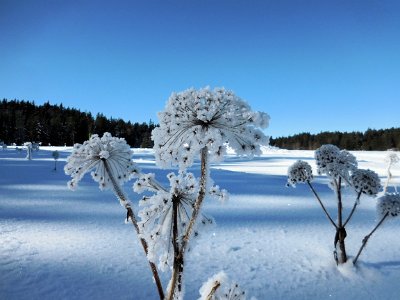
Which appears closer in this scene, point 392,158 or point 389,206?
point 389,206

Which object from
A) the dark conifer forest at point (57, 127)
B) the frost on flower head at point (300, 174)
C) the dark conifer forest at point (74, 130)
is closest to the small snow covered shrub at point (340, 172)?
the frost on flower head at point (300, 174)

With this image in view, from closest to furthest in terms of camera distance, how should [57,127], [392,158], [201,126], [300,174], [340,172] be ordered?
[201,126]
[340,172]
[300,174]
[392,158]
[57,127]

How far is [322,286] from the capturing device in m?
5.82

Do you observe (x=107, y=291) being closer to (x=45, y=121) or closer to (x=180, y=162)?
(x=180, y=162)

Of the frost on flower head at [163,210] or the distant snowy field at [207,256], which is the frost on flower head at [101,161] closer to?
the frost on flower head at [163,210]

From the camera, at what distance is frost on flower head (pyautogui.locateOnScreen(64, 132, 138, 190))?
2.32m

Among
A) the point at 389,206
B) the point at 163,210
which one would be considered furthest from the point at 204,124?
the point at 389,206

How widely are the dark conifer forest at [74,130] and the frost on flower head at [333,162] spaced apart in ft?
250

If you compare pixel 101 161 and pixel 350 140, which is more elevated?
pixel 350 140

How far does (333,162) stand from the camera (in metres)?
5.78

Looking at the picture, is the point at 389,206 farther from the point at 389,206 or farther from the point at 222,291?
the point at 222,291

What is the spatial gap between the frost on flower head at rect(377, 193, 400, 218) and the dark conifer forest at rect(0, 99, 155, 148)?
263ft

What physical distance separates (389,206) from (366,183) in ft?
1.90

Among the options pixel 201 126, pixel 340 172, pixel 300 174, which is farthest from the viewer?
pixel 300 174
